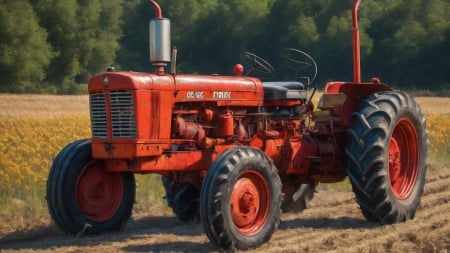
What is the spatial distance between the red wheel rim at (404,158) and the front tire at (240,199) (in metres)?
2.03

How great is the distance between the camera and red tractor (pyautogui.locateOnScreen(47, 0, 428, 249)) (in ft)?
24.6

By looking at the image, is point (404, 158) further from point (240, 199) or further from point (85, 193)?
point (85, 193)

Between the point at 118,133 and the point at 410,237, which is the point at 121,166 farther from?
the point at 410,237

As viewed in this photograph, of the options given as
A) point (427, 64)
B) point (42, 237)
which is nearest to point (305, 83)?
point (42, 237)

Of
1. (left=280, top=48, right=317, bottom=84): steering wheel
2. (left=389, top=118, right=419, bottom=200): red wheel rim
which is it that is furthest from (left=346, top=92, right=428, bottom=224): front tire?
(left=280, top=48, right=317, bottom=84): steering wheel

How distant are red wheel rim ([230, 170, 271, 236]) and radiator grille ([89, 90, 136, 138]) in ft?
3.71

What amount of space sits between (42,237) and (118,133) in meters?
1.62

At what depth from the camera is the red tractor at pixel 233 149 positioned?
24.6 feet

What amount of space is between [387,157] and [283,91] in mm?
1344

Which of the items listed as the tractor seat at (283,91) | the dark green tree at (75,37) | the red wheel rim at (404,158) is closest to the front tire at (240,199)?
the tractor seat at (283,91)

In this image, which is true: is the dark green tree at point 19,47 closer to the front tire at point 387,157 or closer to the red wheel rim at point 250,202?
the front tire at point 387,157

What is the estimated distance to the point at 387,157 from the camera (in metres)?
8.62

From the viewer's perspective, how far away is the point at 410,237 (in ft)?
25.3

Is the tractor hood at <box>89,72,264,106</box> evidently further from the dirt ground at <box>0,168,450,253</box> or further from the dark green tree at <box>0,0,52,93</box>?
the dark green tree at <box>0,0,52,93</box>
